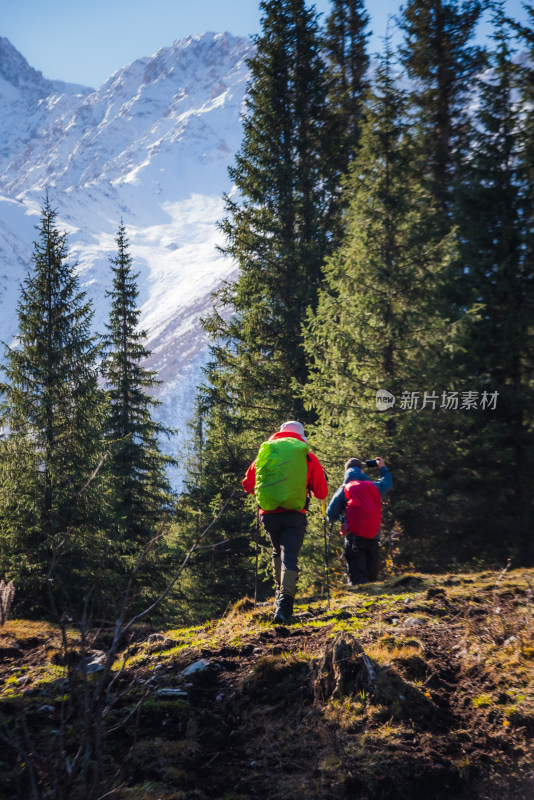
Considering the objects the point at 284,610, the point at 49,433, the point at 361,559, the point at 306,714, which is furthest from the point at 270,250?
the point at 306,714

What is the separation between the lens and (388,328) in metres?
11.8

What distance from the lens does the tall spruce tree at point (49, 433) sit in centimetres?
1373

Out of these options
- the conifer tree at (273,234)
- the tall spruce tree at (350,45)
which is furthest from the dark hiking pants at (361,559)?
the tall spruce tree at (350,45)

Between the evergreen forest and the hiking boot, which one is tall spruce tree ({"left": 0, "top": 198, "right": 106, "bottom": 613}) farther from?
the hiking boot

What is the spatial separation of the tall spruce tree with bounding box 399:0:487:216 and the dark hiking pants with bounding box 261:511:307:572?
1300 centimetres

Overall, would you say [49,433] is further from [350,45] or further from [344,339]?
[350,45]

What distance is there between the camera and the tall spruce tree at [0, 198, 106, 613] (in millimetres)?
13727

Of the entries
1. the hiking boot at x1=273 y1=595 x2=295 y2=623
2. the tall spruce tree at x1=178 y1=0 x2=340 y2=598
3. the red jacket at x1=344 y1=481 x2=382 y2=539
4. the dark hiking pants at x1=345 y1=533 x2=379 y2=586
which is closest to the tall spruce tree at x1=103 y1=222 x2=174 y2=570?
the tall spruce tree at x1=178 y1=0 x2=340 y2=598

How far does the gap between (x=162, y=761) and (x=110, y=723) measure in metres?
0.70

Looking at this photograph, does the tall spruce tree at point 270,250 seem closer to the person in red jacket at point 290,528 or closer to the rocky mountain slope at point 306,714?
the person in red jacket at point 290,528

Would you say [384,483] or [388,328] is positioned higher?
[388,328]

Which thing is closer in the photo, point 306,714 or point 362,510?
point 306,714

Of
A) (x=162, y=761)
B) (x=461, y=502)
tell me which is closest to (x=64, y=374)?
(x=461, y=502)

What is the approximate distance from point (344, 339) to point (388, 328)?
103 centimetres
